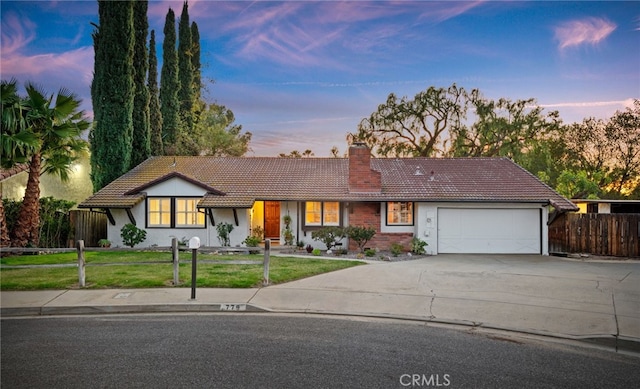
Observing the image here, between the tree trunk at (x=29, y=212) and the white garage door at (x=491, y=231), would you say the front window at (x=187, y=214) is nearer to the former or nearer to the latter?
the tree trunk at (x=29, y=212)

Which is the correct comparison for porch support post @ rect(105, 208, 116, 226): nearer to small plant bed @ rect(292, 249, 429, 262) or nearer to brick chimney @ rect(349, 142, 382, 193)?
small plant bed @ rect(292, 249, 429, 262)

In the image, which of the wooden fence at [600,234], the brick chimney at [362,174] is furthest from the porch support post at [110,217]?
the wooden fence at [600,234]

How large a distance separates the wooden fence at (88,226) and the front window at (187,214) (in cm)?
375

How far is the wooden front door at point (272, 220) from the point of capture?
70.7 ft

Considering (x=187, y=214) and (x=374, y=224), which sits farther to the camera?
(x=187, y=214)

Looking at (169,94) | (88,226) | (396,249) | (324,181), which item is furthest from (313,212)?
(169,94)

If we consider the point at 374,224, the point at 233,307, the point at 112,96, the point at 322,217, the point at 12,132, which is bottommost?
the point at 233,307

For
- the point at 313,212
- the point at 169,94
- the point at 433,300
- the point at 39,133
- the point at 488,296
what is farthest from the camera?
the point at 169,94

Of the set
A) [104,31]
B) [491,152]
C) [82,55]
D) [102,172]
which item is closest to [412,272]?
[102,172]

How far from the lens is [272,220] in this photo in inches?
851

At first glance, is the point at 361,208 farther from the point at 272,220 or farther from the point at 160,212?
the point at 160,212

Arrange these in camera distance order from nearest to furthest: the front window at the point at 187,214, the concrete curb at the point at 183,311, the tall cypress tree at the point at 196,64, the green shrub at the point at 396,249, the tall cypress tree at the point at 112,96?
the concrete curb at the point at 183,311 < the green shrub at the point at 396,249 < the front window at the point at 187,214 < the tall cypress tree at the point at 112,96 < the tall cypress tree at the point at 196,64

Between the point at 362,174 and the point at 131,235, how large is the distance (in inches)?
408

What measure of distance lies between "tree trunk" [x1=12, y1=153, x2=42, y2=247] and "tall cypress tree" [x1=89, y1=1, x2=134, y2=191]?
561 cm
